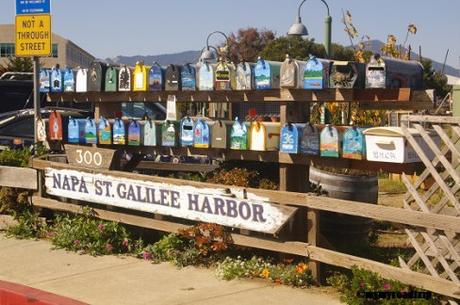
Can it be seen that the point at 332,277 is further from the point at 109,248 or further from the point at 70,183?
the point at 70,183

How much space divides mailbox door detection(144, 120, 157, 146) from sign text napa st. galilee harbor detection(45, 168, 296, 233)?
1.63 ft

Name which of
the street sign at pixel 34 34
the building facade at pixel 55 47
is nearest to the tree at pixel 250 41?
the building facade at pixel 55 47

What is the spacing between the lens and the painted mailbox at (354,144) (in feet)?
19.8

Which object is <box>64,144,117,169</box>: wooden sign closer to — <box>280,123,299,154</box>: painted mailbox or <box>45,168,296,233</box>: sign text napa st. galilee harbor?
<box>45,168,296,233</box>: sign text napa st. galilee harbor

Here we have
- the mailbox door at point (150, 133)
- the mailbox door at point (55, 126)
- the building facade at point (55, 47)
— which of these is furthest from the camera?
the building facade at point (55, 47)

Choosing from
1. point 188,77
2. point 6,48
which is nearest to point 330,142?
point 188,77

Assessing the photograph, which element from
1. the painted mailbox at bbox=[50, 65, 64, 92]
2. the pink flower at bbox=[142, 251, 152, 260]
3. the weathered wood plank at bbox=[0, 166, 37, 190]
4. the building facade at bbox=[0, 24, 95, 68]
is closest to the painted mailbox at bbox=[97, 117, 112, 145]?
the painted mailbox at bbox=[50, 65, 64, 92]

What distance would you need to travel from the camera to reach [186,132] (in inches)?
292

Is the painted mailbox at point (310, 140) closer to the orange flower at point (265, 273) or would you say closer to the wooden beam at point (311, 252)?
the wooden beam at point (311, 252)

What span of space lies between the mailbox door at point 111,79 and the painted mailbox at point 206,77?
50.5 inches

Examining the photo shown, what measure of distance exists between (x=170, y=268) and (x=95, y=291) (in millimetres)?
959

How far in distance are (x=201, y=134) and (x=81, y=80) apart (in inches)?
83.6

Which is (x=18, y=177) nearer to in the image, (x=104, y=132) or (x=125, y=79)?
(x=104, y=132)

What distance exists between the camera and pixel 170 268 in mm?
6945
